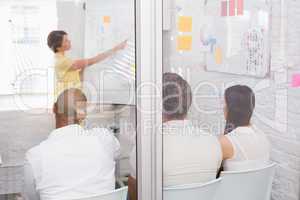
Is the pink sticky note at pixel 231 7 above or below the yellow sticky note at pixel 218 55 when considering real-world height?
above

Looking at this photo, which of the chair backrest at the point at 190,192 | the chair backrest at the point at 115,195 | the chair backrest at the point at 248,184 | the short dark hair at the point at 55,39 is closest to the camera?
the chair backrest at the point at 115,195

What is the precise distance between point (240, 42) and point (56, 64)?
906 millimetres

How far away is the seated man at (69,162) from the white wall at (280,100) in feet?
1.87

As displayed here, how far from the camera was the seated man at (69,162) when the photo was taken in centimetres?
163

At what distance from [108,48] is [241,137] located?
80 cm

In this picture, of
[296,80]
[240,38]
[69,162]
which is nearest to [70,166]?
[69,162]

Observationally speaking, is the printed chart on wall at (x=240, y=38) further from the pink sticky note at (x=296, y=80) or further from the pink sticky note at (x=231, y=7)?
the pink sticky note at (x=296, y=80)

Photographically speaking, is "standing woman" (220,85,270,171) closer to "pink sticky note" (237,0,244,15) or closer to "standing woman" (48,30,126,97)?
"pink sticky note" (237,0,244,15)

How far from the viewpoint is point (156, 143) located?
5.81ft

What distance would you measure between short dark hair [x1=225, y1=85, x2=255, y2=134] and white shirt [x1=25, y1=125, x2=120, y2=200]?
0.67m

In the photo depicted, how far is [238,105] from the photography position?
2045mm

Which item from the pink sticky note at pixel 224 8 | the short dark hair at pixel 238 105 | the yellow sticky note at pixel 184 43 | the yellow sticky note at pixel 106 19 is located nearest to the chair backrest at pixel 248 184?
the short dark hair at pixel 238 105

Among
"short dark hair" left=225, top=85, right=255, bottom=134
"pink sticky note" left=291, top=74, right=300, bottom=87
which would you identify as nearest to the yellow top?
"short dark hair" left=225, top=85, right=255, bottom=134

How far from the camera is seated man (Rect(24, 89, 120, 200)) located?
5.34 feet
